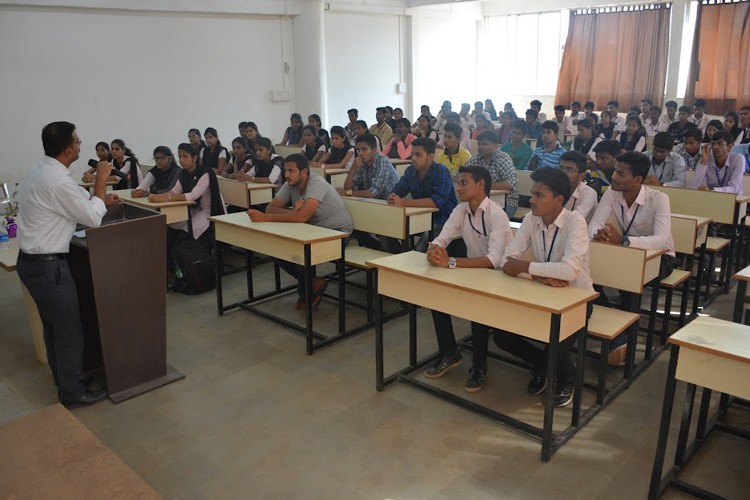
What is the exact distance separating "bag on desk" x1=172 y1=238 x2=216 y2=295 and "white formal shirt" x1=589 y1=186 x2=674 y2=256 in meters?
3.11

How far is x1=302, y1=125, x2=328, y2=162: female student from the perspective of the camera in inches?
298

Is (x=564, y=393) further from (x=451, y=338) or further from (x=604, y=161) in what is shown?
(x=604, y=161)

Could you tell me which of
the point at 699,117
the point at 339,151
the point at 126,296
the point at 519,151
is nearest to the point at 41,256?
the point at 126,296

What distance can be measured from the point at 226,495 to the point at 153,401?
1.01 metres

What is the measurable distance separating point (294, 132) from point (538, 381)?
6.64 m

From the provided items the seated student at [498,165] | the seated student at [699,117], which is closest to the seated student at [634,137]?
the seated student at [498,165]

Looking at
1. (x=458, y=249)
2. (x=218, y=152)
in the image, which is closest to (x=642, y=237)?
(x=458, y=249)

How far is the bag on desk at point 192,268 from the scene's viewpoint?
16.5ft

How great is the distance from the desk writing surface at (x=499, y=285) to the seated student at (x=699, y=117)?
27.6 ft

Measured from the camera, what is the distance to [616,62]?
12.0 metres

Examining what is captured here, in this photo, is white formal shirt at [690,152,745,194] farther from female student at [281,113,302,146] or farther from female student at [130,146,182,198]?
female student at [281,113,302,146]

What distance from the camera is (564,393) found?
10.5ft

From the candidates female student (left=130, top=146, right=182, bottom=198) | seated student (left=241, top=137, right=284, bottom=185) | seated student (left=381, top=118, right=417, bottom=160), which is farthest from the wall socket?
female student (left=130, top=146, right=182, bottom=198)

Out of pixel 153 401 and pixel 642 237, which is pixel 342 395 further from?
pixel 642 237
